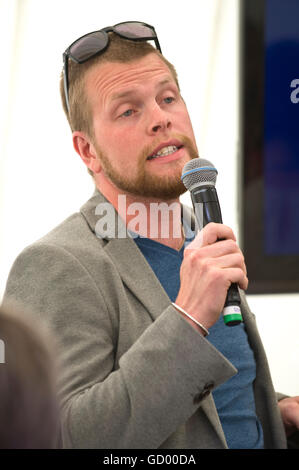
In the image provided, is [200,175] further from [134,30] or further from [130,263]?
[134,30]

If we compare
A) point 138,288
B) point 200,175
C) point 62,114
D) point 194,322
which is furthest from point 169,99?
point 62,114

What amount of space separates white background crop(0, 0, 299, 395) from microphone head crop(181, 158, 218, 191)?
3.11 feet

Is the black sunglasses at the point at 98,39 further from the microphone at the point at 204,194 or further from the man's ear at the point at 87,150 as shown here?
the microphone at the point at 204,194

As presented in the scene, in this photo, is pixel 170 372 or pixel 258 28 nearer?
pixel 170 372

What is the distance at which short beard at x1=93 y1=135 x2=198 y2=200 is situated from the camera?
104 centimetres

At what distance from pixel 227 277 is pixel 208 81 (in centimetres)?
139

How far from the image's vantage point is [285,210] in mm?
1862

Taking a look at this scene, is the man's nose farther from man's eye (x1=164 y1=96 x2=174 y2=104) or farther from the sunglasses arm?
the sunglasses arm

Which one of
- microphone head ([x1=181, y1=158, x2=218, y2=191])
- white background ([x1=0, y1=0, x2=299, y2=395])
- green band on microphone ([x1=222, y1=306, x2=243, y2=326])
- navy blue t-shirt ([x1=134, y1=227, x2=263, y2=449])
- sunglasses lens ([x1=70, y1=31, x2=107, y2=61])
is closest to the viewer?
green band on microphone ([x1=222, y1=306, x2=243, y2=326])

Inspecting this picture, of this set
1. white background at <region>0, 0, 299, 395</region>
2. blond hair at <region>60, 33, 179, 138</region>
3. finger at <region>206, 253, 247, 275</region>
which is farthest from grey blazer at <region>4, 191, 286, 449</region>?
white background at <region>0, 0, 299, 395</region>

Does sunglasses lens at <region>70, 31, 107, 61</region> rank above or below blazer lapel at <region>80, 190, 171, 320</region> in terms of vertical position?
above

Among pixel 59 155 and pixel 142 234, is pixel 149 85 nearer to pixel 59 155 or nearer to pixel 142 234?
pixel 142 234

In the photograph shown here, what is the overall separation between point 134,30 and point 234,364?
0.78m
